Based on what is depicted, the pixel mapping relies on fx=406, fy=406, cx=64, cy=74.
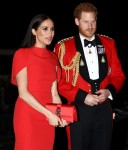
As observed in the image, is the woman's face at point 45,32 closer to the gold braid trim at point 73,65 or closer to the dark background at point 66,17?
the gold braid trim at point 73,65

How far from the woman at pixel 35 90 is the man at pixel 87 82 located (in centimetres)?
31

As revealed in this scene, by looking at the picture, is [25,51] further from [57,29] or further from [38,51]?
[57,29]

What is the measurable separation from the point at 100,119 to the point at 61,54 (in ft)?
1.78

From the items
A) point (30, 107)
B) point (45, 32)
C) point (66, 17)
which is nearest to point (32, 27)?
point (45, 32)

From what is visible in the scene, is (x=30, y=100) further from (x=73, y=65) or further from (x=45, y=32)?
(x=73, y=65)

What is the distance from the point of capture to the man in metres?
2.86

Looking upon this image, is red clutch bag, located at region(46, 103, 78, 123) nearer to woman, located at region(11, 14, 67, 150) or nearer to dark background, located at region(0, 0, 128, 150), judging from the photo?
woman, located at region(11, 14, 67, 150)

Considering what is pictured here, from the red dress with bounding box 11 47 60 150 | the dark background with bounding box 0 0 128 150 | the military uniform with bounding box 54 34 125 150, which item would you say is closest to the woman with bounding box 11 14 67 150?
the red dress with bounding box 11 47 60 150

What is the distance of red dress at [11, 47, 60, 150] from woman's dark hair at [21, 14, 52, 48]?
67 mm

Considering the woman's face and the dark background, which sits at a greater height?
the dark background

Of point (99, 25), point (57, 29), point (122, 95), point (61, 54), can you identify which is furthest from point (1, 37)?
point (61, 54)

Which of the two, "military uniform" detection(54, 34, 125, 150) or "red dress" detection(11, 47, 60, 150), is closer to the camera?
"red dress" detection(11, 47, 60, 150)

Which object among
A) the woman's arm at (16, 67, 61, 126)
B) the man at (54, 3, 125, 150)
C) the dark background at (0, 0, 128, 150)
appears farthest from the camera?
the dark background at (0, 0, 128, 150)

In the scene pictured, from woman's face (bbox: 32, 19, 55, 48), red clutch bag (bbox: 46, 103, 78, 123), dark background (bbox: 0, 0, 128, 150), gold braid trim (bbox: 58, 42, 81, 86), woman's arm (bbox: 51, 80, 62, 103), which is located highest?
dark background (bbox: 0, 0, 128, 150)
